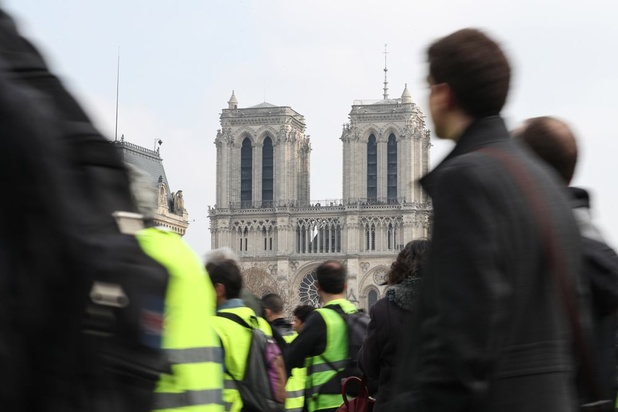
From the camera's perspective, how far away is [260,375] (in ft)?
20.1

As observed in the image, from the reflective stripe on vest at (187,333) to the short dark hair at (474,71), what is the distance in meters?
1.02

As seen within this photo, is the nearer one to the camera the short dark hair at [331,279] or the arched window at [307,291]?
the short dark hair at [331,279]

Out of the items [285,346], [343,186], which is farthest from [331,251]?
[285,346]

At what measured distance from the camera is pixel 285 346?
7109mm

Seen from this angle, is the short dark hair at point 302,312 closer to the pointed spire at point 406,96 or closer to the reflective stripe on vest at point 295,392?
the reflective stripe on vest at point 295,392

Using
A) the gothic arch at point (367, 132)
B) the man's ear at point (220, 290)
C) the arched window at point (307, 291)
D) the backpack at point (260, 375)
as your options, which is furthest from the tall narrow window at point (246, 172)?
the man's ear at point (220, 290)

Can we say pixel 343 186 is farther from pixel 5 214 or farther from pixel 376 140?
pixel 5 214

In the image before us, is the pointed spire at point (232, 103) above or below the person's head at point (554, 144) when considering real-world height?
above

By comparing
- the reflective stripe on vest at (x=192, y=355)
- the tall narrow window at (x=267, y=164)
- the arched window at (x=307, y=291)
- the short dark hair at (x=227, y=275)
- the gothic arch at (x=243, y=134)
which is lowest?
the reflective stripe on vest at (x=192, y=355)

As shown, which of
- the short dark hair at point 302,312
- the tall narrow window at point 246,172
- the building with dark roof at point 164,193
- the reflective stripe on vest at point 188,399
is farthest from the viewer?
the tall narrow window at point 246,172

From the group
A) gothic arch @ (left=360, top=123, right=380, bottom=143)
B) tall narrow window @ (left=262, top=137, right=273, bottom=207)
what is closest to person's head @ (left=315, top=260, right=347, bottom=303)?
gothic arch @ (left=360, top=123, right=380, bottom=143)

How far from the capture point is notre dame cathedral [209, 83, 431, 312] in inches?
3607

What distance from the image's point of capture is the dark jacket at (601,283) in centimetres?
375

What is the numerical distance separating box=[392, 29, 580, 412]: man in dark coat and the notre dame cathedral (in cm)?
8810
